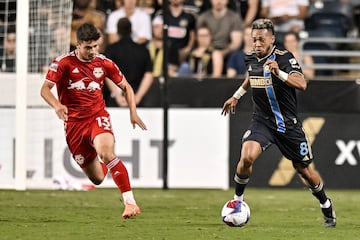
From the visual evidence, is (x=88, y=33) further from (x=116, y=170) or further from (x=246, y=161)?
(x=246, y=161)

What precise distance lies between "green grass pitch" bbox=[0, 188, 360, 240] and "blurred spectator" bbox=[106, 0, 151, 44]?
300 centimetres

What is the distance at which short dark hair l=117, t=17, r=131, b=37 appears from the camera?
17734mm

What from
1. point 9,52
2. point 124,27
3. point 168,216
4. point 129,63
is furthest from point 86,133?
point 124,27

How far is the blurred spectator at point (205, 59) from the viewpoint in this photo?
1845 cm

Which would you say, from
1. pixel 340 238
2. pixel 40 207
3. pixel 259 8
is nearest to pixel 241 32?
pixel 259 8

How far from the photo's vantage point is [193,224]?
11188 millimetres

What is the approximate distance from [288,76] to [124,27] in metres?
7.73

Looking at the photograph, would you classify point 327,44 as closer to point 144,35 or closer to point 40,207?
point 144,35

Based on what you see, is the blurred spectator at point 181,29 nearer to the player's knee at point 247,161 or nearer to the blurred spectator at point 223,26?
the blurred spectator at point 223,26

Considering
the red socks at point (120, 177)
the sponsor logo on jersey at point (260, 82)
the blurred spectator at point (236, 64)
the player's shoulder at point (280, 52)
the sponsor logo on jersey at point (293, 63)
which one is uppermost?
the player's shoulder at point (280, 52)

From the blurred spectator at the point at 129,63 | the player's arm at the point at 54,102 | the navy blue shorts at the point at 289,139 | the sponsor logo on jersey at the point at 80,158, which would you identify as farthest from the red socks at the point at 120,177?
the blurred spectator at the point at 129,63

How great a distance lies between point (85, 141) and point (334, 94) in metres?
6.94

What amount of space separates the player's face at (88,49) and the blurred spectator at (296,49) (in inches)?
292

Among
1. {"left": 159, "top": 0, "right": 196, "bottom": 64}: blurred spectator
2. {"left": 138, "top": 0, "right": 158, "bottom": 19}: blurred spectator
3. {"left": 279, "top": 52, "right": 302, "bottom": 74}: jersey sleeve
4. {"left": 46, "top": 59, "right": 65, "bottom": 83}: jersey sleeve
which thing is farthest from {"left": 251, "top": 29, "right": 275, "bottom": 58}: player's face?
{"left": 138, "top": 0, "right": 158, "bottom": 19}: blurred spectator
